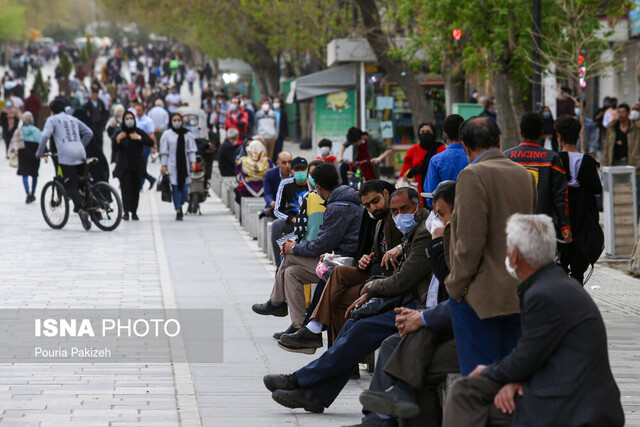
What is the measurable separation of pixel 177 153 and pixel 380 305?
13.1 m

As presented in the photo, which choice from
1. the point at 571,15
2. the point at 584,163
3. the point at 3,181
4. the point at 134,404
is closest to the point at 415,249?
the point at 134,404

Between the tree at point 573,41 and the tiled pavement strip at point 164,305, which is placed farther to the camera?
the tree at point 573,41

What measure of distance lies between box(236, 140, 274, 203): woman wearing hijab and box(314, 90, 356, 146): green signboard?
8833 millimetres

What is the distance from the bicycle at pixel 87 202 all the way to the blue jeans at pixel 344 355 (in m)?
11.3

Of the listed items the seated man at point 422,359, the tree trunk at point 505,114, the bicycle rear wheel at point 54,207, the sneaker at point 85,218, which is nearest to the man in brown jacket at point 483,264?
the seated man at point 422,359

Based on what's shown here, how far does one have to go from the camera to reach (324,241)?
9117 millimetres

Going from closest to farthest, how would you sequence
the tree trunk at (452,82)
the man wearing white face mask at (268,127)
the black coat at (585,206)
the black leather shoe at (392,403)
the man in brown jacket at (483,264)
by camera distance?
the man in brown jacket at (483,264)
the black leather shoe at (392,403)
the black coat at (585,206)
the tree trunk at (452,82)
the man wearing white face mask at (268,127)

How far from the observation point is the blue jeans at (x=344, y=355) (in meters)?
7.10

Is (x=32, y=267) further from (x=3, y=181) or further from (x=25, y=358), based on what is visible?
(x=3, y=181)

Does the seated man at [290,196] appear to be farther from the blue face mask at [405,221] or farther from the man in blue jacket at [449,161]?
the blue face mask at [405,221]

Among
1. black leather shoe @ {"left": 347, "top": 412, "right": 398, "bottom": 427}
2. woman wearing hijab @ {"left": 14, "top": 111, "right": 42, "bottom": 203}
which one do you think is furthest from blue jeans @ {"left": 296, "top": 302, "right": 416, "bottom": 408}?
woman wearing hijab @ {"left": 14, "top": 111, "right": 42, "bottom": 203}

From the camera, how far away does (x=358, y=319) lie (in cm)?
733

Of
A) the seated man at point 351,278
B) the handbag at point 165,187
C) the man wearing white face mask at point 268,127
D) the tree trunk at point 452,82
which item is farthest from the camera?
the man wearing white face mask at point 268,127

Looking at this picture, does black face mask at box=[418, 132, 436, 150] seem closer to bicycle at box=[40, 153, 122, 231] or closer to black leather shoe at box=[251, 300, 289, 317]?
black leather shoe at box=[251, 300, 289, 317]
